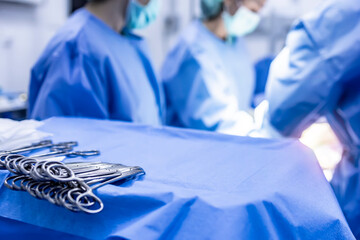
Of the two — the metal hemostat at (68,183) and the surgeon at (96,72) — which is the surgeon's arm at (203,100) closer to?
the surgeon at (96,72)

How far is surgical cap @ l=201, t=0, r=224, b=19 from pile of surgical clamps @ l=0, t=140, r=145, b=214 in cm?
149

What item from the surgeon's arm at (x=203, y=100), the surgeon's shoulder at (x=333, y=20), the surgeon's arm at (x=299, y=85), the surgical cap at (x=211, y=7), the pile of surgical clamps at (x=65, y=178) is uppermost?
the surgical cap at (x=211, y=7)

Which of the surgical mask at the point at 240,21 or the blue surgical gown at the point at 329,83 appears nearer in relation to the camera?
the blue surgical gown at the point at 329,83

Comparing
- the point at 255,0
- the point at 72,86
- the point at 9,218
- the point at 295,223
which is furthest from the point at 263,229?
the point at 255,0

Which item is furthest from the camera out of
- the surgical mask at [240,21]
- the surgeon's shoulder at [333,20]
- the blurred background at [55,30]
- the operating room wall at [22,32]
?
the operating room wall at [22,32]

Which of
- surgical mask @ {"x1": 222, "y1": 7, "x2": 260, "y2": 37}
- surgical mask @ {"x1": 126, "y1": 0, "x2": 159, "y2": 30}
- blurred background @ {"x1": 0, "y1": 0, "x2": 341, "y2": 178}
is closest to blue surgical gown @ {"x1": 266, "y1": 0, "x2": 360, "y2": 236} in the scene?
blurred background @ {"x1": 0, "y1": 0, "x2": 341, "y2": 178}

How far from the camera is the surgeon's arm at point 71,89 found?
110 centimetres

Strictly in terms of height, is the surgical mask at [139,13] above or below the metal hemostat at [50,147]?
above

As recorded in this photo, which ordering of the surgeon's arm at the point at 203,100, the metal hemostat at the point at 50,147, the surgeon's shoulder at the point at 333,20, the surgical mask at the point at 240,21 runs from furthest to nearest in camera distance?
1. the surgical mask at the point at 240,21
2. the surgeon's arm at the point at 203,100
3. the surgeon's shoulder at the point at 333,20
4. the metal hemostat at the point at 50,147

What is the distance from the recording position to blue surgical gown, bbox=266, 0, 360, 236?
77cm

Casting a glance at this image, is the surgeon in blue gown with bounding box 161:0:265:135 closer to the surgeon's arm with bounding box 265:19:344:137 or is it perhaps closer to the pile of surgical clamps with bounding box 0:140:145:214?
the surgeon's arm with bounding box 265:19:344:137

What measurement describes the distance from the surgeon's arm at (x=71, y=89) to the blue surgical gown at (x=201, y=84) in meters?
0.50

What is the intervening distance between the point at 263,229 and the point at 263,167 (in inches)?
6.5

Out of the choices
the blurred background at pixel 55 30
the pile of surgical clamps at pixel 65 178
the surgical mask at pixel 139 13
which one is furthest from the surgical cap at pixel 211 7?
the pile of surgical clamps at pixel 65 178
